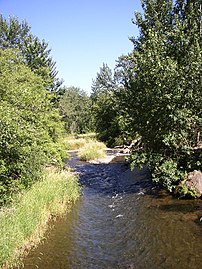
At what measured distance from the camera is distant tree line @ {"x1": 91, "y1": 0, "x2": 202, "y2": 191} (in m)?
14.0

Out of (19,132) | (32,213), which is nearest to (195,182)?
(32,213)

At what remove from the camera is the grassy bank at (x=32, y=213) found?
8.18 m

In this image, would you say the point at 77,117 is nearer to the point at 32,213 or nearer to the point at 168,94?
the point at 168,94

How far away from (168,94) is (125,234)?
7.31 metres

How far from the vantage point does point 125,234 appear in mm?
10820

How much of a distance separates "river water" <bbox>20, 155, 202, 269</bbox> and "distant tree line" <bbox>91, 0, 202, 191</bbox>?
192 centimetres

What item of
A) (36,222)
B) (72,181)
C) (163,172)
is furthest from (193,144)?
(36,222)

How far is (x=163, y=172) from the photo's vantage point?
1470 cm

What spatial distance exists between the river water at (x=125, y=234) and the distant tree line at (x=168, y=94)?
6.28 feet

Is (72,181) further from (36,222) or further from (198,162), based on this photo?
(198,162)

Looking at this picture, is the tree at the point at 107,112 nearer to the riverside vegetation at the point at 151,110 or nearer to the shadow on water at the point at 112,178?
the shadow on water at the point at 112,178

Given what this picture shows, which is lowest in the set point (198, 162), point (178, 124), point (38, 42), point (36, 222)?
point (36, 222)

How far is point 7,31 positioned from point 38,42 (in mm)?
4541

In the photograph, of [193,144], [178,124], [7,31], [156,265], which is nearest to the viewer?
[156,265]
